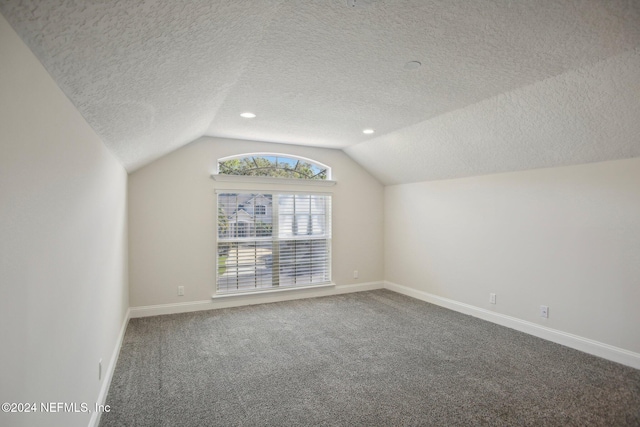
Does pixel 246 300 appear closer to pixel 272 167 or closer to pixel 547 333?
pixel 272 167

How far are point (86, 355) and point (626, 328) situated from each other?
4305 millimetres

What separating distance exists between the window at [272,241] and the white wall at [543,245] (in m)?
1.59

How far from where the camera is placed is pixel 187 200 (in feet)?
15.3

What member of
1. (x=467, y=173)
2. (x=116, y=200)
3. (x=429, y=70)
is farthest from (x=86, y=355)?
(x=467, y=173)

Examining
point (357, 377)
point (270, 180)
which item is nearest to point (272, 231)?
point (270, 180)

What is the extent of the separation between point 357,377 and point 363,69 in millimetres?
2454

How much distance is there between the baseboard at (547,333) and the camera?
3.08 metres

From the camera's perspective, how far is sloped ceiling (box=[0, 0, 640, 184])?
1303mm

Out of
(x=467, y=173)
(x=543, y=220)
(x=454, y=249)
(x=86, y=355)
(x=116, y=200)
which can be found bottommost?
(x=86, y=355)

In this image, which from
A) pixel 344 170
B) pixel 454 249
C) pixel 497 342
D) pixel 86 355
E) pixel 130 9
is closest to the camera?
pixel 130 9

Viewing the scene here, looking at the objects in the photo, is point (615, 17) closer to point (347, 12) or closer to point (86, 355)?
point (347, 12)

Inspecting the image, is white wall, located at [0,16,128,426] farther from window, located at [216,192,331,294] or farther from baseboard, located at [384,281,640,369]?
baseboard, located at [384,281,640,369]

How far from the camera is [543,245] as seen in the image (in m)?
3.74

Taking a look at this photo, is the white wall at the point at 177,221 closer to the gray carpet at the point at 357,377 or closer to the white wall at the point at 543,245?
the gray carpet at the point at 357,377
